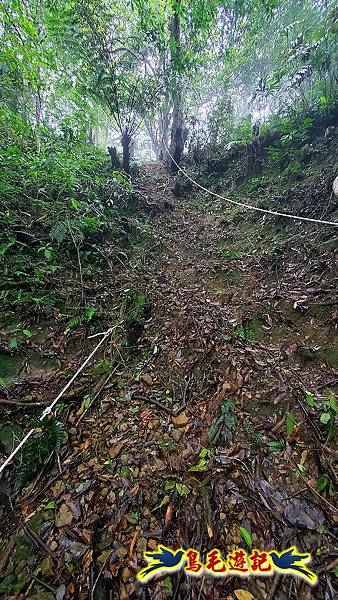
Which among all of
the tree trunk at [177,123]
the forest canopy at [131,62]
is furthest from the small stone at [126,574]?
the tree trunk at [177,123]

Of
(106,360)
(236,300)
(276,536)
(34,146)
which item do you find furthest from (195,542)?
(34,146)

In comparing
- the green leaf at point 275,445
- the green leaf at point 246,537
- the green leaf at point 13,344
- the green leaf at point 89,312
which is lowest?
the green leaf at point 246,537

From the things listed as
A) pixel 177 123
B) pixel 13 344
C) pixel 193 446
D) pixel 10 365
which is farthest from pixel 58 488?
pixel 177 123

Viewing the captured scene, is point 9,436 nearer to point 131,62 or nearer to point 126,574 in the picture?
point 126,574

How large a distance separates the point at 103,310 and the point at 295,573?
120 inches

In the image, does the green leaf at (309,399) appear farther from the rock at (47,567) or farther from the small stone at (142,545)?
the rock at (47,567)

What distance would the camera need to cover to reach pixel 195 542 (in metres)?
1.59

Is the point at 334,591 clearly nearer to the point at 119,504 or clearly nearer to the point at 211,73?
the point at 119,504

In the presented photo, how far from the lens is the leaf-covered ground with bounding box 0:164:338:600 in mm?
1520

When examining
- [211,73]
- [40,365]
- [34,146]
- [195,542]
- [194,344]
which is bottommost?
[195,542]

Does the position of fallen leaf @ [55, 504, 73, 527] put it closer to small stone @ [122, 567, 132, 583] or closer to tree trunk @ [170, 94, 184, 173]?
small stone @ [122, 567, 132, 583]

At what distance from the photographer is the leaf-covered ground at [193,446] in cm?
152

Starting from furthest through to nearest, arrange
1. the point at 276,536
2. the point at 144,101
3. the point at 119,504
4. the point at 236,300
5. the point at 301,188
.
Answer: the point at 144,101
the point at 301,188
the point at 236,300
the point at 119,504
the point at 276,536

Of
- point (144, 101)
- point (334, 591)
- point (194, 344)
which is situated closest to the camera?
point (334, 591)
